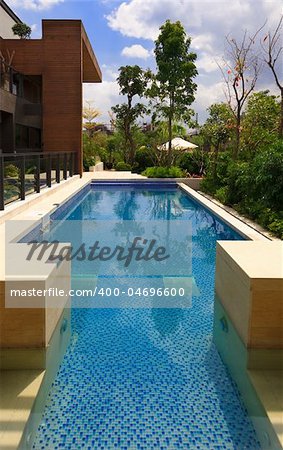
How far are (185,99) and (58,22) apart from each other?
660cm

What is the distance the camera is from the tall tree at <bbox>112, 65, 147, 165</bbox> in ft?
80.5

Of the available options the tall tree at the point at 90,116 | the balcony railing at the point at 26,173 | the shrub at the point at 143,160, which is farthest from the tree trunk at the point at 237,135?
the tall tree at the point at 90,116

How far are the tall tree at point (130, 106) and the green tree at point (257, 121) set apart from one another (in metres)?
9.53

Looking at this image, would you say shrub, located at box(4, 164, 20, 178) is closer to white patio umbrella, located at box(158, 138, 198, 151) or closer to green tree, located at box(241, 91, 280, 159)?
green tree, located at box(241, 91, 280, 159)

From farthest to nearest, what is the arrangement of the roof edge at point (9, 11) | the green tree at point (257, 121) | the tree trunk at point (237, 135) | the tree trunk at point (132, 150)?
the tree trunk at point (132, 150), the roof edge at point (9, 11), the green tree at point (257, 121), the tree trunk at point (237, 135)

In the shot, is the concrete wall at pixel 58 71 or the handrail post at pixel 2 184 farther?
the concrete wall at pixel 58 71

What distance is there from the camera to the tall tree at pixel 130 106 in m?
24.5

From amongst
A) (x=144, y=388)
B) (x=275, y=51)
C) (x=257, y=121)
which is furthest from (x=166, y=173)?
(x=144, y=388)

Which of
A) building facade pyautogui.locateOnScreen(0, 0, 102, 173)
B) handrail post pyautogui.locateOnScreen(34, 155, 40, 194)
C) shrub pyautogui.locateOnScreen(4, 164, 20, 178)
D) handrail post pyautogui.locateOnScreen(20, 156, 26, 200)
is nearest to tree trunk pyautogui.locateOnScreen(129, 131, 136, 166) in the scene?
building facade pyautogui.locateOnScreen(0, 0, 102, 173)

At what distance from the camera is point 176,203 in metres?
13.9

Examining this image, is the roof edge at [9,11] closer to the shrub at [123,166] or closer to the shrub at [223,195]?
the shrub at [123,166]

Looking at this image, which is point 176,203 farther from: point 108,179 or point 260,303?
point 260,303

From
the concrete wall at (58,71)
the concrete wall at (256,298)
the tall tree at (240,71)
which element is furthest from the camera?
the concrete wall at (58,71)

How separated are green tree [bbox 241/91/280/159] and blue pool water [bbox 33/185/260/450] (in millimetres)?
9129
